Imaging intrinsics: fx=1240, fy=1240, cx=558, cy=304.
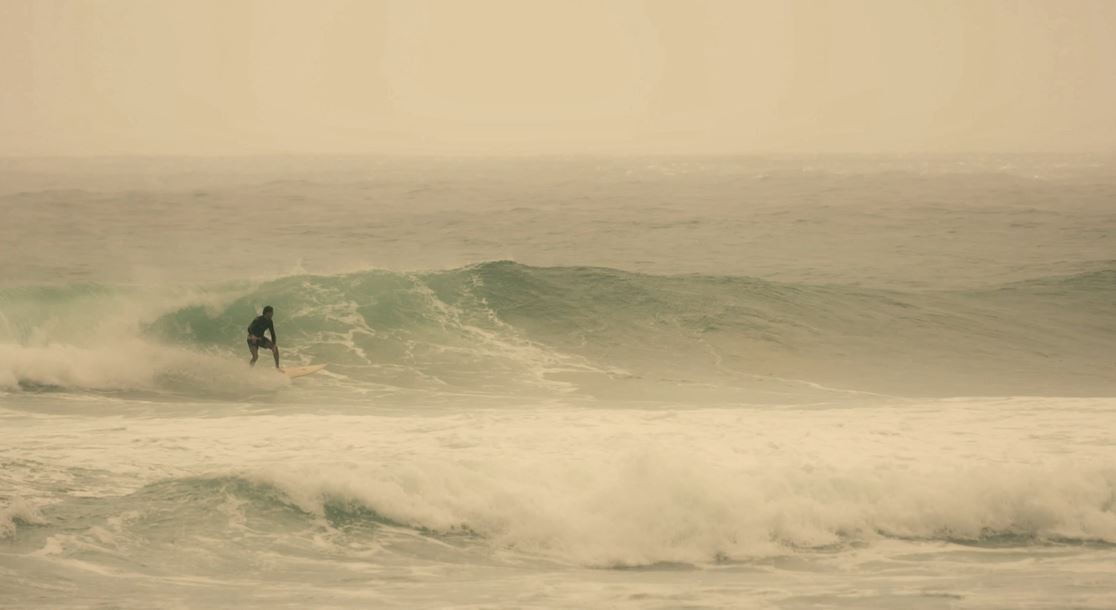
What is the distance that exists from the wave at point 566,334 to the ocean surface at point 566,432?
73 millimetres

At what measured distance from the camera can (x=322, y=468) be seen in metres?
10.4

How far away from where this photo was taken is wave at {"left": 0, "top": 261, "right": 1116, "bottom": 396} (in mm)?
16422

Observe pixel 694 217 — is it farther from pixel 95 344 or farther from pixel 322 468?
pixel 322 468

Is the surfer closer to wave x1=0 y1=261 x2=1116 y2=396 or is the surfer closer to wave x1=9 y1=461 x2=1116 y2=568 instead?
wave x1=0 y1=261 x2=1116 y2=396

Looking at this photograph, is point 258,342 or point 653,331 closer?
point 258,342

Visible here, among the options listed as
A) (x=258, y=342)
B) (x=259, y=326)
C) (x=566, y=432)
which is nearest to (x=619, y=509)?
(x=566, y=432)

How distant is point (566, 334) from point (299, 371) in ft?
14.9

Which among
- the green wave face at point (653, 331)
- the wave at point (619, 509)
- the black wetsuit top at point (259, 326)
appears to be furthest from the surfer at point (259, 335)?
the wave at point (619, 509)

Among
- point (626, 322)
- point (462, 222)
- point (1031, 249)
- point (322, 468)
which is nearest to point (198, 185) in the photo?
point (462, 222)

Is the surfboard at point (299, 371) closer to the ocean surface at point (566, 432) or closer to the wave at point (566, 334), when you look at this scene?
the ocean surface at point (566, 432)

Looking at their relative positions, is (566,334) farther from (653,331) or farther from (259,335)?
(259,335)

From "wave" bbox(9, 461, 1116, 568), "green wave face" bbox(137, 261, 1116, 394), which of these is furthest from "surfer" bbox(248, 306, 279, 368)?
"wave" bbox(9, 461, 1116, 568)

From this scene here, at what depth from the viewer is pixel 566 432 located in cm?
1227

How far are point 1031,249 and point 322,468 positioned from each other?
26.4 m
